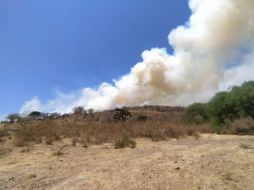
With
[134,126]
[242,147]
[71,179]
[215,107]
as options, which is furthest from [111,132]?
[215,107]

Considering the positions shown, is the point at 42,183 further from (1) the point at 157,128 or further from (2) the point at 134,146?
(1) the point at 157,128

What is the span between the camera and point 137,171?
9281 millimetres

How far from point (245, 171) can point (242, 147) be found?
292 cm

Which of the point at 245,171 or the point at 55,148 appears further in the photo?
the point at 55,148

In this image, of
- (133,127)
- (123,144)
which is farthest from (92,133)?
(123,144)

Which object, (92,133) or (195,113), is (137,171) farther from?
(195,113)

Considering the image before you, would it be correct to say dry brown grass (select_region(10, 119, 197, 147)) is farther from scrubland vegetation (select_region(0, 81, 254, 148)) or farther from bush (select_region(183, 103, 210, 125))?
bush (select_region(183, 103, 210, 125))

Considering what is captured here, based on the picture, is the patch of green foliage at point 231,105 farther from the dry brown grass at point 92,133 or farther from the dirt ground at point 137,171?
the dirt ground at point 137,171

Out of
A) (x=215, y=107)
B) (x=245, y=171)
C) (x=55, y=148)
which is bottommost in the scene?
(x=245, y=171)

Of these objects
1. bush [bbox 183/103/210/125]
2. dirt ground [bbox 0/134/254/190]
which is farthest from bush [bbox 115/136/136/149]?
bush [bbox 183/103/210/125]

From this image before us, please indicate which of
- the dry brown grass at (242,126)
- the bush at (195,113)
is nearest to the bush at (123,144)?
the dry brown grass at (242,126)

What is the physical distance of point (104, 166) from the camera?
10.3m

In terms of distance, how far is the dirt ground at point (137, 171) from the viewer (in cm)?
842

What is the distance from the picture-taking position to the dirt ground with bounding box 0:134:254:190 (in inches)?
332
